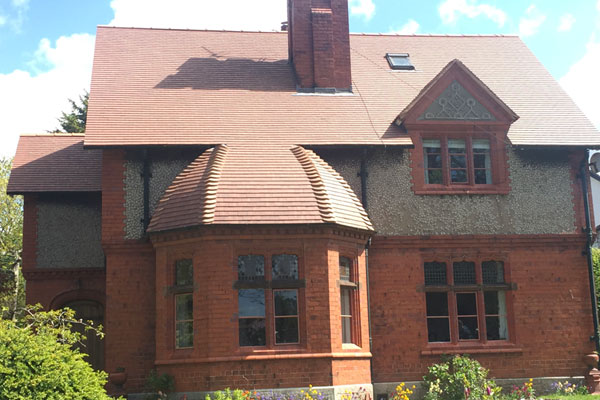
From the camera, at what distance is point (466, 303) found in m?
19.2

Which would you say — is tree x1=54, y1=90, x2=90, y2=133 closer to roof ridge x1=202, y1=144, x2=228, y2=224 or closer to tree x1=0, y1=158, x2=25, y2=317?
tree x1=0, y1=158, x2=25, y2=317

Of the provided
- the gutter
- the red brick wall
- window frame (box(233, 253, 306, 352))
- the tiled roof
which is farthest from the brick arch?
the gutter

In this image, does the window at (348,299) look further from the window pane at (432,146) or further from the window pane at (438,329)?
the window pane at (432,146)

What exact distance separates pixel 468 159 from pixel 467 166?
177 millimetres

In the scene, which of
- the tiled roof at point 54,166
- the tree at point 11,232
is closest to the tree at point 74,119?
the tree at point 11,232

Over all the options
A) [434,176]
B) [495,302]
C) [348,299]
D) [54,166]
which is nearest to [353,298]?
[348,299]

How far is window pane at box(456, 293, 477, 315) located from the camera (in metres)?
19.2

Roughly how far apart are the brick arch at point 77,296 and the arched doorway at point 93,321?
0.16m

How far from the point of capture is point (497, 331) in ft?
62.9

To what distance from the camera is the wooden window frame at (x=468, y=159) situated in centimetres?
1952

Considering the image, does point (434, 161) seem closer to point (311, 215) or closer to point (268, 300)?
point (311, 215)

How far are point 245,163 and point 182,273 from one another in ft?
9.21

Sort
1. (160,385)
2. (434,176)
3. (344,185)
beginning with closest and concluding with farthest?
(160,385), (344,185), (434,176)

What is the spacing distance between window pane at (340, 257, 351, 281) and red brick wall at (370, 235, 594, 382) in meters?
1.08
